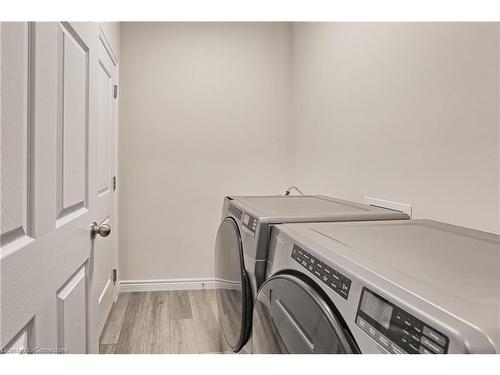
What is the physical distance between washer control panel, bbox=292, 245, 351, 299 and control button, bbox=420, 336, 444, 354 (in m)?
0.18

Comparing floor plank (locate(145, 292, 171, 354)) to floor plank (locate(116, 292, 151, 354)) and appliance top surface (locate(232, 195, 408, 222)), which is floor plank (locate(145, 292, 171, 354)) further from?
appliance top surface (locate(232, 195, 408, 222))

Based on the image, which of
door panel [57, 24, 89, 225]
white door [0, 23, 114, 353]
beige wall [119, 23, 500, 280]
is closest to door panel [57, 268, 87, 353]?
white door [0, 23, 114, 353]

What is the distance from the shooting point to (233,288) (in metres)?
1.32

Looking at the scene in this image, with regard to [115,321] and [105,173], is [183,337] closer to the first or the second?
[115,321]

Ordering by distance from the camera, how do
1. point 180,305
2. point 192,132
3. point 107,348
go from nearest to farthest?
1. point 107,348
2. point 180,305
3. point 192,132

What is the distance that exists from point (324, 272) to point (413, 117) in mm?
952

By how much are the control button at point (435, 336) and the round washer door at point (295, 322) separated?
0.50 feet

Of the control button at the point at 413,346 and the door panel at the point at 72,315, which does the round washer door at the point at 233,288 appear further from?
the control button at the point at 413,346

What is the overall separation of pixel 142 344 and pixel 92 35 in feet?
4.92

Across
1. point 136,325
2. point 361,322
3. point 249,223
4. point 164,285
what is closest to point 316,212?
point 249,223

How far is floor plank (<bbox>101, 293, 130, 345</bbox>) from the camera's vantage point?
2057 millimetres

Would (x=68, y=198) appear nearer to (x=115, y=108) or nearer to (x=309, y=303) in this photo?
(x=309, y=303)

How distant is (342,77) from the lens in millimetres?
2020
